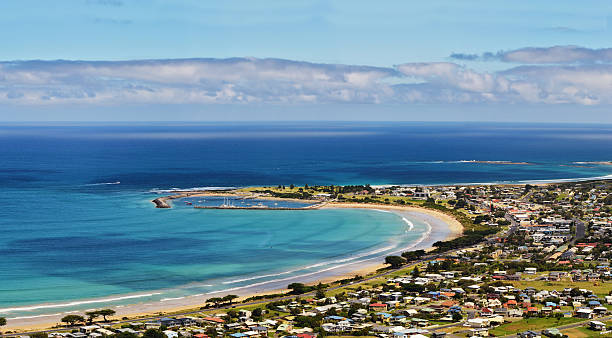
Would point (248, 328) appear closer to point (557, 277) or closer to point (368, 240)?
point (557, 277)

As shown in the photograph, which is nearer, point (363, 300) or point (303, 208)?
point (363, 300)

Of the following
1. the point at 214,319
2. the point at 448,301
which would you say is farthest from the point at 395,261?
the point at 214,319

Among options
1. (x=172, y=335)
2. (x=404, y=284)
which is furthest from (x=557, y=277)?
(x=172, y=335)

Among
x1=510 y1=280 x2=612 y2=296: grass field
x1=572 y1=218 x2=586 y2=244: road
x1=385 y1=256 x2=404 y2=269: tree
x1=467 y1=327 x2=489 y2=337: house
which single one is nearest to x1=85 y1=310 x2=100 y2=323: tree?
x1=467 y1=327 x2=489 y2=337: house

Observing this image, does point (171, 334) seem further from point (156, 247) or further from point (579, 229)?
point (579, 229)

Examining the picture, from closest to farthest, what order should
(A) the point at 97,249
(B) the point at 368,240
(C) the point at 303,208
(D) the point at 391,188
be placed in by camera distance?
(A) the point at 97,249
(B) the point at 368,240
(C) the point at 303,208
(D) the point at 391,188

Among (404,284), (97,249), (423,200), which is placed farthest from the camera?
(423,200)
